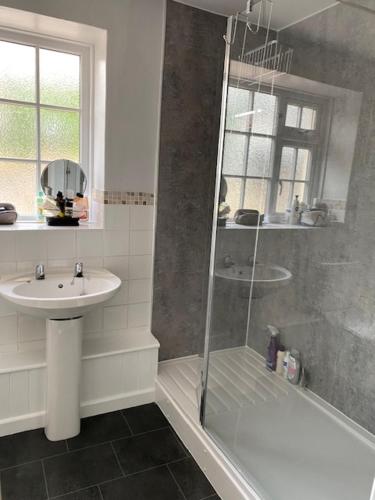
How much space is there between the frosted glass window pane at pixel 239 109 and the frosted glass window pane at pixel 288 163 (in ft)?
0.94

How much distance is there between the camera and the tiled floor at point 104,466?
1655mm

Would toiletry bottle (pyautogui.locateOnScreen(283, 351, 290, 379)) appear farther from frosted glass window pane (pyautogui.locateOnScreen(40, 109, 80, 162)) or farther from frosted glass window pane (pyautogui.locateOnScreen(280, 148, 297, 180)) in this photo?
frosted glass window pane (pyautogui.locateOnScreen(40, 109, 80, 162))

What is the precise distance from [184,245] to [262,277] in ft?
A: 1.85

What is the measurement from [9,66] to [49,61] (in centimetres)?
23

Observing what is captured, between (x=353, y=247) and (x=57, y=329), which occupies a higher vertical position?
(x=353, y=247)

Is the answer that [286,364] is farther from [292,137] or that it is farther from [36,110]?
[36,110]

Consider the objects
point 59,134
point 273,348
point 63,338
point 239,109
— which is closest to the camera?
point 63,338

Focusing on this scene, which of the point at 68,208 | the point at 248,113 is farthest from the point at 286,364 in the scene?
the point at 68,208

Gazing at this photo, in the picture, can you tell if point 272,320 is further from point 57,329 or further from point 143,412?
point 57,329

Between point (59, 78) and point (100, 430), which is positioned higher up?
point (59, 78)

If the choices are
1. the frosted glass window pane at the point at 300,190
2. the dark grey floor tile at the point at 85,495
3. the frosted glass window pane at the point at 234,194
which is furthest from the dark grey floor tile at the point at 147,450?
the frosted glass window pane at the point at 300,190

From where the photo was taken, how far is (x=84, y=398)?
216cm

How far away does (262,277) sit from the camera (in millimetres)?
2473

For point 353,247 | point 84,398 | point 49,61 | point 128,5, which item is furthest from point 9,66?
point 353,247
